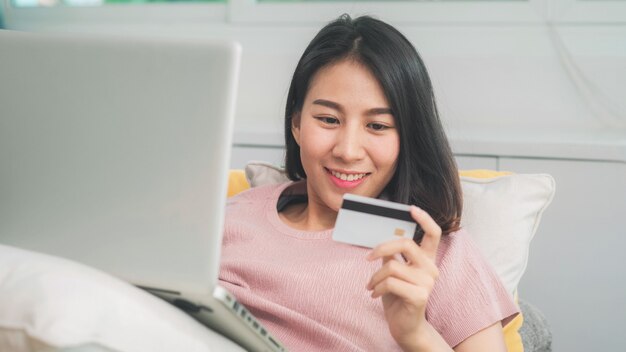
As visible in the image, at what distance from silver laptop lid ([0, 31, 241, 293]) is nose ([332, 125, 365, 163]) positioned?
424 mm

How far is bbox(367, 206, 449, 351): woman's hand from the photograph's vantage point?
0.86 meters

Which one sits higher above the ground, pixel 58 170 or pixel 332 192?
pixel 58 170

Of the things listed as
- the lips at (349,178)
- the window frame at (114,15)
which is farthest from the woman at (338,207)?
the window frame at (114,15)

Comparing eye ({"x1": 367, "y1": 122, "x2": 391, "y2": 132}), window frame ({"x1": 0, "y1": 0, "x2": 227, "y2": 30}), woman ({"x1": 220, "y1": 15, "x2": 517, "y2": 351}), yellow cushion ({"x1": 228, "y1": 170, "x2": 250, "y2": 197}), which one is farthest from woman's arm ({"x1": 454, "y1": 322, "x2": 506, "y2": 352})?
window frame ({"x1": 0, "y1": 0, "x2": 227, "y2": 30})

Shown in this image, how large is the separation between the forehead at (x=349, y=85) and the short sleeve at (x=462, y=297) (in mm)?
245

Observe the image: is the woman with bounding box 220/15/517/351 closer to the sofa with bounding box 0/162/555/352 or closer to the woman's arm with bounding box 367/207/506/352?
the woman's arm with bounding box 367/207/506/352

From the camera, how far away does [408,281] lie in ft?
2.88

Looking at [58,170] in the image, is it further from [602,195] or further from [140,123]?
[602,195]

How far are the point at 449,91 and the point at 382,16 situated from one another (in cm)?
32

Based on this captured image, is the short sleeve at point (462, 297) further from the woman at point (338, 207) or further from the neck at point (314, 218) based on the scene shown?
the neck at point (314, 218)

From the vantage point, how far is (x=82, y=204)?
0.74 m

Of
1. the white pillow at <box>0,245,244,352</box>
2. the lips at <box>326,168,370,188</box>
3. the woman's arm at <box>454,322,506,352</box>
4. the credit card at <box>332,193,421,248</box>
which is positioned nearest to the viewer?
the white pillow at <box>0,245,244,352</box>

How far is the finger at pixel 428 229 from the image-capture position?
0.85m

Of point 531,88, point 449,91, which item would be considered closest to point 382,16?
point 449,91
